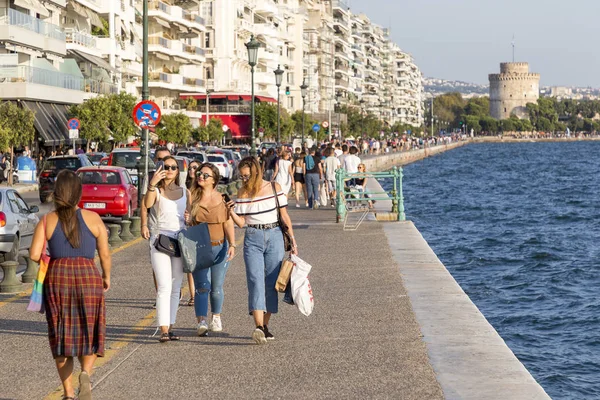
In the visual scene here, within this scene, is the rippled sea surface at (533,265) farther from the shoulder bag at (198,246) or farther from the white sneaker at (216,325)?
the shoulder bag at (198,246)

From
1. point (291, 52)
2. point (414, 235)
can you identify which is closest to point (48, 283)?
point (414, 235)

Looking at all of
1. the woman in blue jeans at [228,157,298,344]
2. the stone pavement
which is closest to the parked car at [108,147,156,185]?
the stone pavement

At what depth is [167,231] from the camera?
10531mm

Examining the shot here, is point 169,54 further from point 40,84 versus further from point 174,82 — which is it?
point 40,84

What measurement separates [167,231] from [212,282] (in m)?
0.77

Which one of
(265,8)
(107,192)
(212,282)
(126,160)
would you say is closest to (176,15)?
(265,8)

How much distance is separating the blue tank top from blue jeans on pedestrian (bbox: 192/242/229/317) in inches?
119

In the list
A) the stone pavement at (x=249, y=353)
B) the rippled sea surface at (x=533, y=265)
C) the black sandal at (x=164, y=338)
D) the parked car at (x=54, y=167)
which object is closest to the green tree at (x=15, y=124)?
the parked car at (x=54, y=167)

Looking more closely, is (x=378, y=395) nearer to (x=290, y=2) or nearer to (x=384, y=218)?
(x=384, y=218)

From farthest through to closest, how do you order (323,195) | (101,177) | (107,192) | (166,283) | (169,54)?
(169,54) → (323,195) → (101,177) → (107,192) → (166,283)

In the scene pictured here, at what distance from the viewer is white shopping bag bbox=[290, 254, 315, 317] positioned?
33.9 ft

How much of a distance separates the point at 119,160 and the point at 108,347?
2530 centimetres

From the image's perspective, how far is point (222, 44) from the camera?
10112 cm

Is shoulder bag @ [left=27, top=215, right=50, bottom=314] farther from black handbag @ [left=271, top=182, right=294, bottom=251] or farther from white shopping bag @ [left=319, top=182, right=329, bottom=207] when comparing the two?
white shopping bag @ [left=319, top=182, right=329, bottom=207]
